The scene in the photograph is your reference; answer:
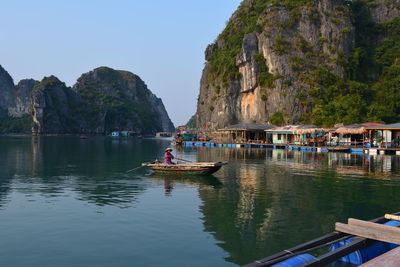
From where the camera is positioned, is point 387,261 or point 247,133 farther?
point 247,133

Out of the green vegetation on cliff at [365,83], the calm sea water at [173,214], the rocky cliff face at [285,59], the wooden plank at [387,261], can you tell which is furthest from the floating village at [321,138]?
the wooden plank at [387,261]

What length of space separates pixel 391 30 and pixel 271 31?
32.2 metres

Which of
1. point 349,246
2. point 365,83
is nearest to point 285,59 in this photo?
point 365,83

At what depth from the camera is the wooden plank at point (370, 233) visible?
810cm

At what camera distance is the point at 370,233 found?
27.9ft

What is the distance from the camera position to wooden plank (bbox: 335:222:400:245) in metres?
8.10

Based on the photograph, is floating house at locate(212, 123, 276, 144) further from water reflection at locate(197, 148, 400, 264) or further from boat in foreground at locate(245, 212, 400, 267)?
boat in foreground at locate(245, 212, 400, 267)

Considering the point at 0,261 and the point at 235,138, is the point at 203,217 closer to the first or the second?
the point at 0,261

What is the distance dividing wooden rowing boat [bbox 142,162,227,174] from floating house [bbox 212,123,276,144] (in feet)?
160

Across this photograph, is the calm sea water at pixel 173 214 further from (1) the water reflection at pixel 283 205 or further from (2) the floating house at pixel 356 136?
(2) the floating house at pixel 356 136

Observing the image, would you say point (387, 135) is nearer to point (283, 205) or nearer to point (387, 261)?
point (283, 205)

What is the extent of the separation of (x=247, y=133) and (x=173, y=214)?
218 feet

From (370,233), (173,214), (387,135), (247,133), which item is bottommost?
(173,214)

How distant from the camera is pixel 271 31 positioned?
3809 inches
